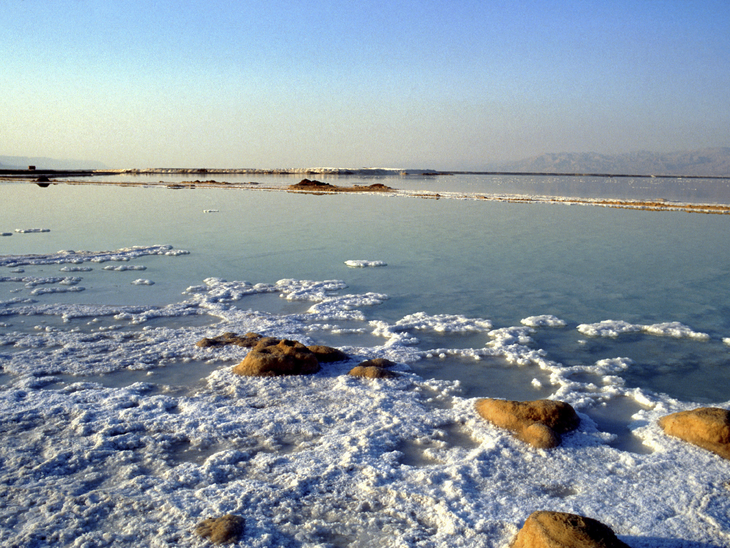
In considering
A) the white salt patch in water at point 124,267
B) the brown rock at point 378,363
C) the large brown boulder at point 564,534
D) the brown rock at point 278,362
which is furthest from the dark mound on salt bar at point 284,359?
the white salt patch in water at point 124,267

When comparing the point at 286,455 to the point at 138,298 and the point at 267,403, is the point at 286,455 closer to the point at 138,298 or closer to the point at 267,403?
the point at 267,403

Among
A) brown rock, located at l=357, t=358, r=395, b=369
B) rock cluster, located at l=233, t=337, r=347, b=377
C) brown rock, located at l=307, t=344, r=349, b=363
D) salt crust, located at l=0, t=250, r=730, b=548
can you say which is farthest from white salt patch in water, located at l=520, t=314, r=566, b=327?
rock cluster, located at l=233, t=337, r=347, b=377

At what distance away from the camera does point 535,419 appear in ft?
12.7

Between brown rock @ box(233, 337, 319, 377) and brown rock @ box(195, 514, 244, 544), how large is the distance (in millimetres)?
2136

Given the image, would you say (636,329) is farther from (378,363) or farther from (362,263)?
(362,263)

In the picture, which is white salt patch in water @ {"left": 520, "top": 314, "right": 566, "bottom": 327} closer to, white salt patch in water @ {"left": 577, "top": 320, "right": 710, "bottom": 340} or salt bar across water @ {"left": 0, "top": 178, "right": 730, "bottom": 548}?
salt bar across water @ {"left": 0, "top": 178, "right": 730, "bottom": 548}

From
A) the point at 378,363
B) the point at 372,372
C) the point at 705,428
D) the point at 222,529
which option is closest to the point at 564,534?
the point at 222,529

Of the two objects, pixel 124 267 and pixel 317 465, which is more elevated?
pixel 124 267

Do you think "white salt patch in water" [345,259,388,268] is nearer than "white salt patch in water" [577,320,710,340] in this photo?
No

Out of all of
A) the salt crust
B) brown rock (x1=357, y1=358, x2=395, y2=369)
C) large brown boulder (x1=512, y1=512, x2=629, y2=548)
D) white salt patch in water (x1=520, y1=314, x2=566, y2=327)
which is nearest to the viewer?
large brown boulder (x1=512, y1=512, x2=629, y2=548)

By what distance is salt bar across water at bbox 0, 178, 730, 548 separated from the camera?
2.90 m

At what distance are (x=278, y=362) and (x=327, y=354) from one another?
0.58 metres

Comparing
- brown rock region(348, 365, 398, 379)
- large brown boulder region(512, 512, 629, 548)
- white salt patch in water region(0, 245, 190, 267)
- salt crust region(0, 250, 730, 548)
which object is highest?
white salt patch in water region(0, 245, 190, 267)

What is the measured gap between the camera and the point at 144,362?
17.4 ft
